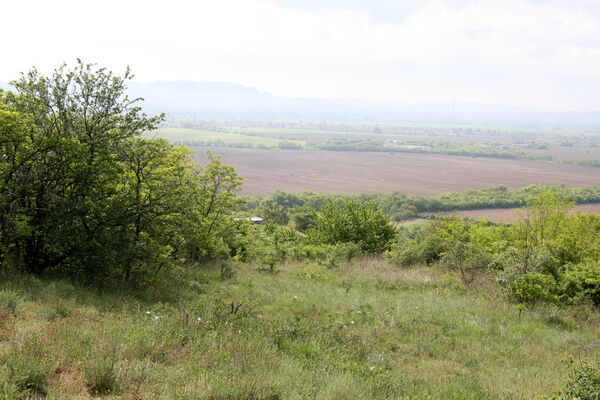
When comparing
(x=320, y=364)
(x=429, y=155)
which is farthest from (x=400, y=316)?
(x=429, y=155)

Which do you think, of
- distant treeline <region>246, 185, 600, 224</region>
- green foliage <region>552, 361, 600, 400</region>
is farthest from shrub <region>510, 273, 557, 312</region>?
distant treeline <region>246, 185, 600, 224</region>

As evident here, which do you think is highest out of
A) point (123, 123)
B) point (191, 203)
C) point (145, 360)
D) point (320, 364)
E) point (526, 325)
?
point (123, 123)

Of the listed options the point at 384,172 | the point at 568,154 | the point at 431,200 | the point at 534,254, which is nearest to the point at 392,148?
the point at 384,172

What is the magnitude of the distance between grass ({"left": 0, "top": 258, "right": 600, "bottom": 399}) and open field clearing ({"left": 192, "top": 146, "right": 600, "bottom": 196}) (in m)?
68.5

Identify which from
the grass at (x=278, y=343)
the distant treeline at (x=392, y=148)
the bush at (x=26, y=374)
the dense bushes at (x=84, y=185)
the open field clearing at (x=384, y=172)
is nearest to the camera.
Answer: the bush at (x=26, y=374)

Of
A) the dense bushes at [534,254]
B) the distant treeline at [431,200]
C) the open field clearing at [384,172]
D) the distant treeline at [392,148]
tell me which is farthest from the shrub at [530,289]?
the distant treeline at [392,148]

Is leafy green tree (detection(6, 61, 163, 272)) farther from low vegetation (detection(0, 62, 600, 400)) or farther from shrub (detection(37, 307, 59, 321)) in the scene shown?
shrub (detection(37, 307, 59, 321))

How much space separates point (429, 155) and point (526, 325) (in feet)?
520

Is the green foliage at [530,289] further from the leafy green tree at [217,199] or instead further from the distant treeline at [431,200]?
the distant treeline at [431,200]

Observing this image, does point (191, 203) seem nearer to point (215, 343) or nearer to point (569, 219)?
point (215, 343)

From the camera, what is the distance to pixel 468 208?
75.8 m

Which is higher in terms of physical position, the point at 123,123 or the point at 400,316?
the point at 123,123

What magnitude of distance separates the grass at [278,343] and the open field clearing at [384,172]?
68.5 m

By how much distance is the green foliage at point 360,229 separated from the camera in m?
22.6
